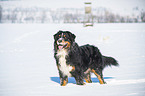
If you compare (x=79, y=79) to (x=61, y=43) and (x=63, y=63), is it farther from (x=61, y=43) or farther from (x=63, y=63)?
(x=61, y=43)

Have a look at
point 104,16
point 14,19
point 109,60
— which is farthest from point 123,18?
point 109,60

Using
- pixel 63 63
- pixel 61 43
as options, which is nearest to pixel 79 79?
pixel 63 63

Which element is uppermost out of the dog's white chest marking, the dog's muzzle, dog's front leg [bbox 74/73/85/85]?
the dog's muzzle

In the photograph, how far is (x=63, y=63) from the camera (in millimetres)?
5609

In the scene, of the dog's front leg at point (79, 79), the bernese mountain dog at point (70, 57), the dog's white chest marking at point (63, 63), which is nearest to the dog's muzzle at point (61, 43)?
the bernese mountain dog at point (70, 57)

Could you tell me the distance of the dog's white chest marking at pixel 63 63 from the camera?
5547mm

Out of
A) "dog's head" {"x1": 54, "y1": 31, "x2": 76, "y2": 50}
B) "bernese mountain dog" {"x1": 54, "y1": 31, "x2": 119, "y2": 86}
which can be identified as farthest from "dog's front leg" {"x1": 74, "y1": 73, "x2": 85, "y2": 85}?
"dog's head" {"x1": 54, "y1": 31, "x2": 76, "y2": 50}

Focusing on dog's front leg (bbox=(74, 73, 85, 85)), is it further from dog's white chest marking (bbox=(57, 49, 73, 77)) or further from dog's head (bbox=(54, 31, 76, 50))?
dog's head (bbox=(54, 31, 76, 50))

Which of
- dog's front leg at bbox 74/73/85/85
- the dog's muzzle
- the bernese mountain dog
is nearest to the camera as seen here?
the dog's muzzle

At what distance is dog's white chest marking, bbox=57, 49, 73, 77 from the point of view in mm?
5547

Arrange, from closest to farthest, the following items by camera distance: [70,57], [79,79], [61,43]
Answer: [61,43] < [70,57] < [79,79]

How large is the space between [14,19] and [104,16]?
42193 mm

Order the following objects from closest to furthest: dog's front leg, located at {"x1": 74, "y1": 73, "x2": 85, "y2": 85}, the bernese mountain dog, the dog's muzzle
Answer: the dog's muzzle
the bernese mountain dog
dog's front leg, located at {"x1": 74, "y1": 73, "x2": 85, "y2": 85}

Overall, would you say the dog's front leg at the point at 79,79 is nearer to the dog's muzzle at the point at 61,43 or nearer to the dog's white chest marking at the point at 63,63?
the dog's white chest marking at the point at 63,63
